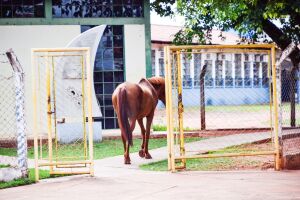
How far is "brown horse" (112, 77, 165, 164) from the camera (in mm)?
9648

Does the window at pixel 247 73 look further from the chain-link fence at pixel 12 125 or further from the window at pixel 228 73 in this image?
the chain-link fence at pixel 12 125

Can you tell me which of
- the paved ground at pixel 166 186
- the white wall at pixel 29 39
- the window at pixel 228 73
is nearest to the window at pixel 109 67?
the white wall at pixel 29 39

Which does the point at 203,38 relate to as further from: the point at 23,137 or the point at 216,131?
the point at 23,137

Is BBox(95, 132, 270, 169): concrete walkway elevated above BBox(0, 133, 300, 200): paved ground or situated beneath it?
situated beneath

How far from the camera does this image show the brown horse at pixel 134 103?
31.7 ft

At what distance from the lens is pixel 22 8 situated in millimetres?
15180

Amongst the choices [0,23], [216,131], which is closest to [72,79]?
[0,23]

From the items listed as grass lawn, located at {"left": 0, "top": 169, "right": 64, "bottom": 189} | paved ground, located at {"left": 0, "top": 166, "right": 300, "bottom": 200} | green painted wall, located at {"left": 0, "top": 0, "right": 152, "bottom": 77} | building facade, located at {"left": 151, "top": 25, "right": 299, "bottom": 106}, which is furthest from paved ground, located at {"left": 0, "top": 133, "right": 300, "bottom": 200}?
building facade, located at {"left": 151, "top": 25, "right": 299, "bottom": 106}

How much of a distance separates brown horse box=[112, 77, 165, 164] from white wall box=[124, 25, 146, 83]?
435 centimetres

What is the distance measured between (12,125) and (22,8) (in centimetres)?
377

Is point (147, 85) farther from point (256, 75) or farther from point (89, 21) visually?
point (256, 75)

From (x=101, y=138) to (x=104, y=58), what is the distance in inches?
114

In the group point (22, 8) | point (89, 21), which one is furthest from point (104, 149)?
point (22, 8)

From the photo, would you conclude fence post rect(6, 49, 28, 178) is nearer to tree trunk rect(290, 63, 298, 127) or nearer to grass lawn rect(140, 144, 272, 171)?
grass lawn rect(140, 144, 272, 171)
